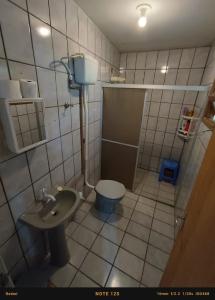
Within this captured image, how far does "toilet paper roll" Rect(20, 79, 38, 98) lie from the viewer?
78 cm

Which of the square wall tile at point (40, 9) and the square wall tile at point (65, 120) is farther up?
the square wall tile at point (40, 9)

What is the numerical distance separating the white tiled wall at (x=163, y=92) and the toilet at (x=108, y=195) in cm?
129

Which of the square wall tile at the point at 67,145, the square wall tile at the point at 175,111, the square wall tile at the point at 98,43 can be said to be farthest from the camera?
the square wall tile at the point at 175,111

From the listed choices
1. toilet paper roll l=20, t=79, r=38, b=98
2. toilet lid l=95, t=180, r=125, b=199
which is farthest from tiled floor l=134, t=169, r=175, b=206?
toilet paper roll l=20, t=79, r=38, b=98

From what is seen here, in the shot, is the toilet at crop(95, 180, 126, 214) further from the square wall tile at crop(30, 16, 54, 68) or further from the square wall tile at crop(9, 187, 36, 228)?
the square wall tile at crop(30, 16, 54, 68)

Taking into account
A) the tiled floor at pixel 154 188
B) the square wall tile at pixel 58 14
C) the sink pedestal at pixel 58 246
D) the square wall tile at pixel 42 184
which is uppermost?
the square wall tile at pixel 58 14

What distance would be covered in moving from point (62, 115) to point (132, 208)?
5.09 feet

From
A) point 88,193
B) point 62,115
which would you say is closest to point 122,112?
point 62,115

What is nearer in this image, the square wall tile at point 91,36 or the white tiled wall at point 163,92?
the square wall tile at point 91,36

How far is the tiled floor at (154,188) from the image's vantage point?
2190 mm

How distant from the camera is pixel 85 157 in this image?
5.60 ft

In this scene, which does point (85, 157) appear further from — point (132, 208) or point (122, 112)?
point (132, 208)

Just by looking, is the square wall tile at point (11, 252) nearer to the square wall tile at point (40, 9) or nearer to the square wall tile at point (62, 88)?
the square wall tile at point (62, 88)

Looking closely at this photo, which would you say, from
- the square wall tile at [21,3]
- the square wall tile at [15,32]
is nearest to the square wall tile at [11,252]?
the square wall tile at [15,32]
